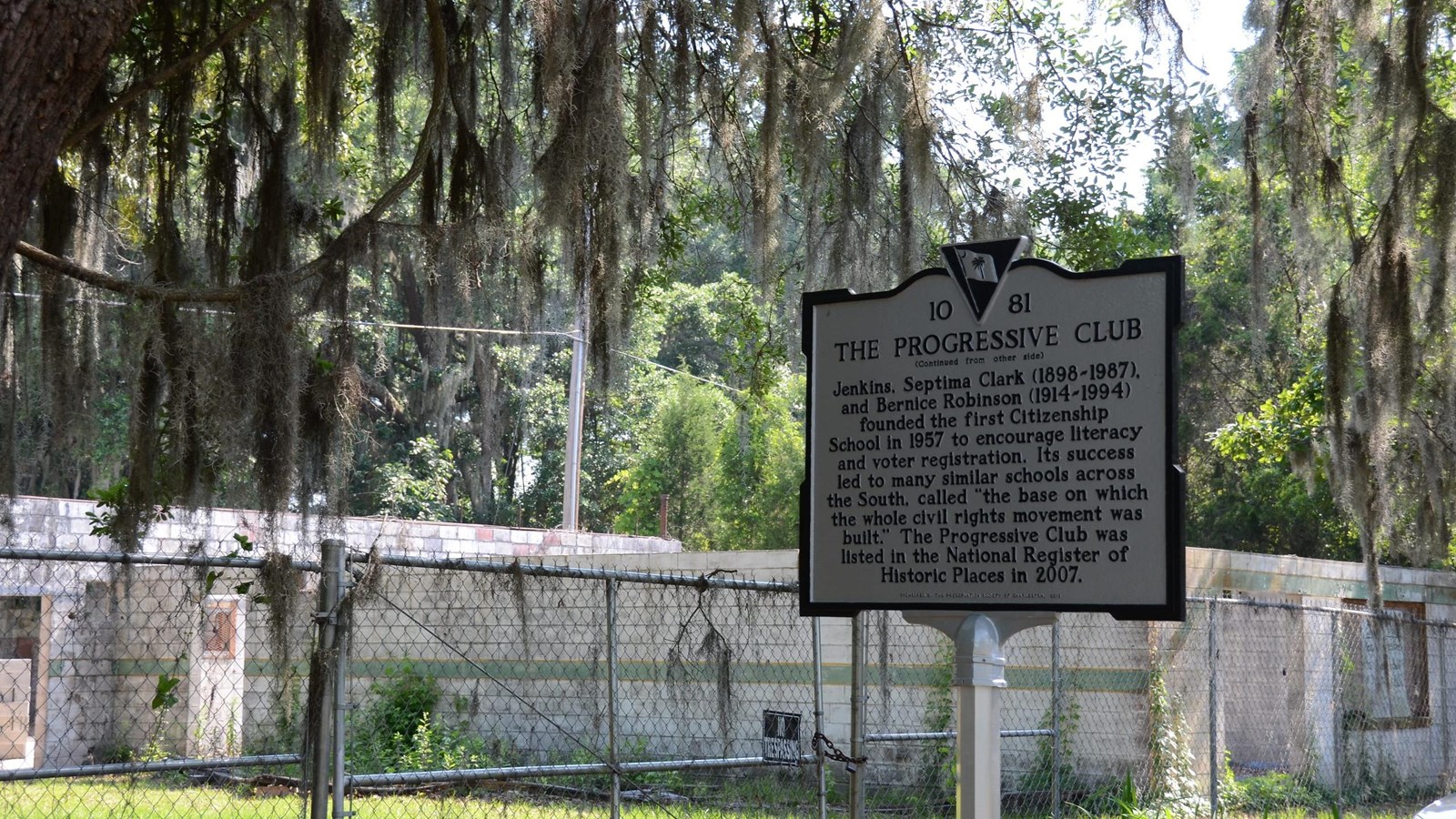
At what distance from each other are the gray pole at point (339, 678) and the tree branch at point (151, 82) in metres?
2.20

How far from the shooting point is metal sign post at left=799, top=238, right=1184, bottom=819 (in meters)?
3.78

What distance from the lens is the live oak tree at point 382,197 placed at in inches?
220

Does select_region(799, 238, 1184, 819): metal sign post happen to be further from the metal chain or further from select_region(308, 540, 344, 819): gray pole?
select_region(308, 540, 344, 819): gray pole

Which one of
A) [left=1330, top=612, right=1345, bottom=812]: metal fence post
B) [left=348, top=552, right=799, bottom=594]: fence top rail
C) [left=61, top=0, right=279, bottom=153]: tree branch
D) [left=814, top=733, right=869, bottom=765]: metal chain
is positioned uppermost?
[left=61, top=0, right=279, bottom=153]: tree branch

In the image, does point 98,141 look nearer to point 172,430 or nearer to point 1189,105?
point 172,430

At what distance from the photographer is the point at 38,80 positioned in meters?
3.65

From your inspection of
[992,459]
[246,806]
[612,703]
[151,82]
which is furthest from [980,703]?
[246,806]

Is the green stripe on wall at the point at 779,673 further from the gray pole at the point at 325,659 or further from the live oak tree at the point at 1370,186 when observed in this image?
the gray pole at the point at 325,659

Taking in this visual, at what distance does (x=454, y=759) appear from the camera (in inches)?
450

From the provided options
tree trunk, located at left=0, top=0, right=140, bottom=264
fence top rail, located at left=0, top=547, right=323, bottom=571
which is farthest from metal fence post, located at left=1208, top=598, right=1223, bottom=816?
tree trunk, located at left=0, top=0, right=140, bottom=264

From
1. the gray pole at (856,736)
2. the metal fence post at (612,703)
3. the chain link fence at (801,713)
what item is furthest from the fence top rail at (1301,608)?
the metal fence post at (612,703)

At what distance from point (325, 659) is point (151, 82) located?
9.20 ft

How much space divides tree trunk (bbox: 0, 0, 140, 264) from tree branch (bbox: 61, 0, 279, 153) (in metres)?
1.71

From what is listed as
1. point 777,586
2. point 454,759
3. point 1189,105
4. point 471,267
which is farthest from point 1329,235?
point 454,759
